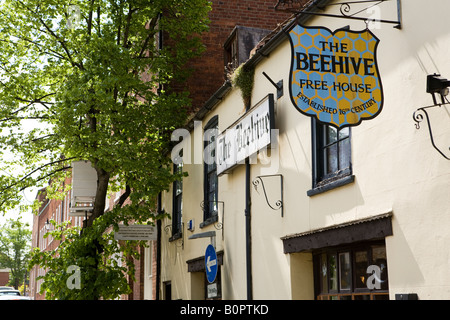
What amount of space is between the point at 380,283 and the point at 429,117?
6.95ft

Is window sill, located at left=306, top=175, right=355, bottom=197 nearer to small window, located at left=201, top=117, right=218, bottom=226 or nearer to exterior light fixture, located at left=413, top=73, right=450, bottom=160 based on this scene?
exterior light fixture, located at left=413, top=73, right=450, bottom=160

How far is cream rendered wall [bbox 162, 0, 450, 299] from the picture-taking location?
6500 millimetres

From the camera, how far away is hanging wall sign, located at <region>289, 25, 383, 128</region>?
22.4ft

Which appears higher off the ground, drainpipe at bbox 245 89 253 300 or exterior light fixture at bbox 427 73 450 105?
exterior light fixture at bbox 427 73 450 105

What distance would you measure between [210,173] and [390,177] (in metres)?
7.14

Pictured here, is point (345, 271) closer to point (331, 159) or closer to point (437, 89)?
point (331, 159)

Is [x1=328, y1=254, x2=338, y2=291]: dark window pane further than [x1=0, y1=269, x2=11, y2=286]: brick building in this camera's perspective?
No

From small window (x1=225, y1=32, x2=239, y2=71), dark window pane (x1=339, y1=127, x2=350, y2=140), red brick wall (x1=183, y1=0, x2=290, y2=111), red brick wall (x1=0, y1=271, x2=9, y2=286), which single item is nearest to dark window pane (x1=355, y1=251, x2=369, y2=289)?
dark window pane (x1=339, y1=127, x2=350, y2=140)

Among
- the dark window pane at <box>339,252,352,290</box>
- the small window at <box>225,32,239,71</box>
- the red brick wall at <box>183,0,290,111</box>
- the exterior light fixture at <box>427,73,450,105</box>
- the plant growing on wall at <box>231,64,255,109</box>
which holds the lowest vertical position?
the dark window pane at <box>339,252,352,290</box>

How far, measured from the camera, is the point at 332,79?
6.92 metres

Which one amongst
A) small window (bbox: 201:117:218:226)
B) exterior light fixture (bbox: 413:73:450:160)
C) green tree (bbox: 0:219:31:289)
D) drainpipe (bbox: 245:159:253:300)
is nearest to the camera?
exterior light fixture (bbox: 413:73:450:160)

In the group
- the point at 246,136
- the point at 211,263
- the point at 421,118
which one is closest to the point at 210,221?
the point at 211,263

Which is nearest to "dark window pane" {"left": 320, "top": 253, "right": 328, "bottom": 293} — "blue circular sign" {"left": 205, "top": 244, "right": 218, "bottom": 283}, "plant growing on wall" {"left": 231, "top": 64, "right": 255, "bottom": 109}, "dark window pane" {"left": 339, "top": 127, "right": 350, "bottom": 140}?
"dark window pane" {"left": 339, "top": 127, "right": 350, "bottom": 140}

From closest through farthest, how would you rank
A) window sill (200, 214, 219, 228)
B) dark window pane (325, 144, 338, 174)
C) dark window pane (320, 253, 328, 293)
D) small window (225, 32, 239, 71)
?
1. dark window pane (325, 144, 338, 174)
2. dark window pane (320, 253, 328, 293)
3. window sill (200, 214, 219, 228)
4. small window (225, 32, 239, 71)
